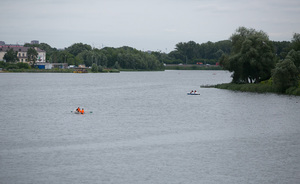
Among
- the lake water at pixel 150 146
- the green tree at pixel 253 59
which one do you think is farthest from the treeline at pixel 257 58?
the lake water at pixel 150 146

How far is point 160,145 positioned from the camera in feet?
133

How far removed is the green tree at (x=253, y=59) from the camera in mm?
98375

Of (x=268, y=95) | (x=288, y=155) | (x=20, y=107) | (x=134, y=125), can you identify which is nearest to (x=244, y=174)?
(x=288, y=155)

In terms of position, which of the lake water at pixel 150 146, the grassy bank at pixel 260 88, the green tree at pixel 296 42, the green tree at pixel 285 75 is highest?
the green tree at pixel 296 42

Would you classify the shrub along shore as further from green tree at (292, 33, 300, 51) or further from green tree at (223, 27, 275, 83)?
green tree at (292, 33, 300, 51)

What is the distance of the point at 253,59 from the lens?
97.9 m

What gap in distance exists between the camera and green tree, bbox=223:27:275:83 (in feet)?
323

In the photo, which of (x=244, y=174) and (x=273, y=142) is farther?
(x=273, y=142)

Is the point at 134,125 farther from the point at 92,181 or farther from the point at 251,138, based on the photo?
the point at 92,181

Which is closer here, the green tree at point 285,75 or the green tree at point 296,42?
the green tree at point 285,75

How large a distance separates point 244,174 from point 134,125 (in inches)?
940

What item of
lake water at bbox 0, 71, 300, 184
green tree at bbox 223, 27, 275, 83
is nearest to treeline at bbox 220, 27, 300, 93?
green tree at bbox 223, 27, 275, 83

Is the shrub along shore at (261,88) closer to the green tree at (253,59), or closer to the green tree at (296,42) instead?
the green tree at (253,59)

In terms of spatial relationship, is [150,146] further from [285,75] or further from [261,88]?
[261,88]
